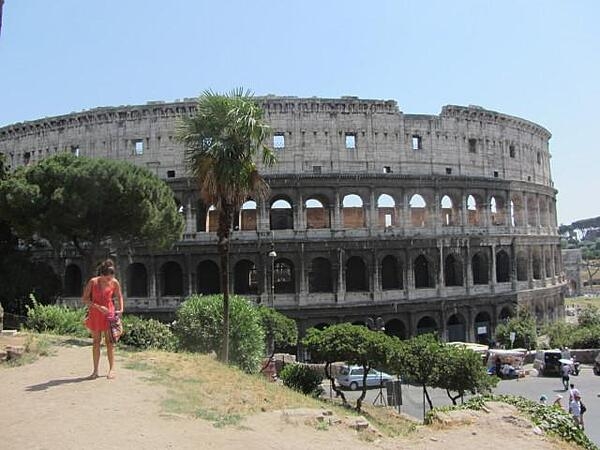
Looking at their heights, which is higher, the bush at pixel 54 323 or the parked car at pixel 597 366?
the bush at pixel 54 323

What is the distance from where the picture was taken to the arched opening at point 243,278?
3446cm

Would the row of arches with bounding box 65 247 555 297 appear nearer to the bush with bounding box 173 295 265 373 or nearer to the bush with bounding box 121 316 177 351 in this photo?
the bush with bounding box 173 295 265 373

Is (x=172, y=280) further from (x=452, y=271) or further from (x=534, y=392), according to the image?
(x=534, y=392)

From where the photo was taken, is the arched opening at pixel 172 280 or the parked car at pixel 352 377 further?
the arched opening at pixel 172 280

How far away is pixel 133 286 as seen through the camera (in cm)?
3428

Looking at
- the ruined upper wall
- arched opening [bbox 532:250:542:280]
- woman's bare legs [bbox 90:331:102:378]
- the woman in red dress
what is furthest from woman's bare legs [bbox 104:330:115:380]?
arched opening [bbox 532:250:542:280]

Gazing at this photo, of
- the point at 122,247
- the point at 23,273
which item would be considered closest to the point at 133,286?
the point at 122,247

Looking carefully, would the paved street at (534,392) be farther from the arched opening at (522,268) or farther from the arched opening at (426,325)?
the arched opening at (522,268)

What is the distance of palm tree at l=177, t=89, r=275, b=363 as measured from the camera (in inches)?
600

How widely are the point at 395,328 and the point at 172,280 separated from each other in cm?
1378

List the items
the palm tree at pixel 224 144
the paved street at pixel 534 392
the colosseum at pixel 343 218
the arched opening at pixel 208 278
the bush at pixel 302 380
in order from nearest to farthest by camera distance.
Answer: the palm tree at pixel 224 144, the bush at pixel 302 380, the paved street at pixel 534 392, the colosseum at pixel 343 218, the arched opening at pixel 208 278

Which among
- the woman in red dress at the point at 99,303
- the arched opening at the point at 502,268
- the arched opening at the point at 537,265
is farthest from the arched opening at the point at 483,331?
the woman in red dress at the point at 99,303

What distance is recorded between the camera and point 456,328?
35.4 m

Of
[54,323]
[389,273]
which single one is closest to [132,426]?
[54,323]
